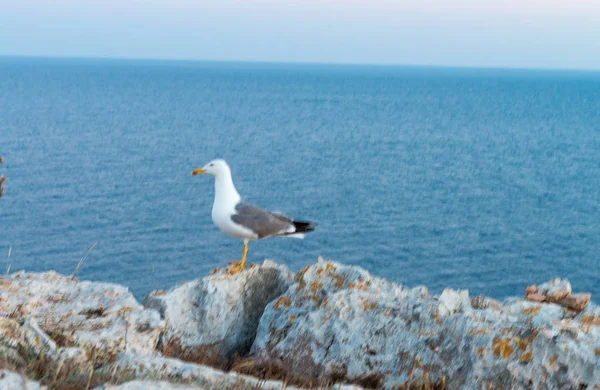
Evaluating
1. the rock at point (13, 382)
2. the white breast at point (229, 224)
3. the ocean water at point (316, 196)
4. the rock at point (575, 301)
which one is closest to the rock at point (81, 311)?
the rock at point (13, 382)

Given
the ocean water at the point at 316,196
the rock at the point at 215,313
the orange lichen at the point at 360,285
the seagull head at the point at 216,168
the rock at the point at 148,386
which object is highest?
the seagull head at the point at 216,168

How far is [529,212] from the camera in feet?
190

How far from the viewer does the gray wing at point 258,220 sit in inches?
416

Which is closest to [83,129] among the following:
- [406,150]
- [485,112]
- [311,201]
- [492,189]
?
[406,150]

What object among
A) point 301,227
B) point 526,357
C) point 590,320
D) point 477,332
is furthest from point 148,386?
point 301,227

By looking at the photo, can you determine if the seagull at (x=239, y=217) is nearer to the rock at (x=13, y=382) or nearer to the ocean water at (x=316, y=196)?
the ocean water at (x=316, y=196)

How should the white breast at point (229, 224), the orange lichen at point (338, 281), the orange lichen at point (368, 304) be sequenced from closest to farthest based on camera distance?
the orange lichen at point (368, 304), the orange lichen at point (338, 281), the white breast at point (229, 224)

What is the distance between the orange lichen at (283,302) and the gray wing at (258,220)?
9.99 ft

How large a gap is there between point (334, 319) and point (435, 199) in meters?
55.1

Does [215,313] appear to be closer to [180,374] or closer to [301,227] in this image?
[180,374]

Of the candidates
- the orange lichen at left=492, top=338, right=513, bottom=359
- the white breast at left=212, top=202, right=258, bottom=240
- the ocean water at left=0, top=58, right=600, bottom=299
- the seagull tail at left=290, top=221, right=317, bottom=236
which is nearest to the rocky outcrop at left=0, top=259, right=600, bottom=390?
the orange lichen at left=492, top=338, right=513, bottom=359

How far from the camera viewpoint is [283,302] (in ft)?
24.9

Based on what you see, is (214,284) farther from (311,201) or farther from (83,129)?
(83,129)

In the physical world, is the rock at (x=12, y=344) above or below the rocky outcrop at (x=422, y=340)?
above
